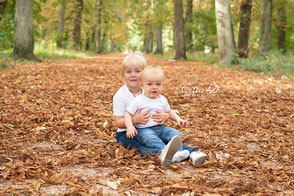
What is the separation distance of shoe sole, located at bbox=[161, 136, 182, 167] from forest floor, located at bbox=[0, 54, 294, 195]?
65 mm

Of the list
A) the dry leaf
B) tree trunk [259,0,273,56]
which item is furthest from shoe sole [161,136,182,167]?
tree trunk [259,0,273,56]

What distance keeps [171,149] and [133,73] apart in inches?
42.1

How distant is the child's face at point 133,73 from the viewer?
340 cm

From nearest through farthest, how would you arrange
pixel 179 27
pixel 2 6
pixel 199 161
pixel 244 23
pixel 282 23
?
pixel 199 161 < pixel 2 6 < pixel 244 23 < pixel 179 27 < pixel 282 23

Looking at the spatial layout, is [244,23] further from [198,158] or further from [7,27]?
[198,158]

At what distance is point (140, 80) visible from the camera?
345cm

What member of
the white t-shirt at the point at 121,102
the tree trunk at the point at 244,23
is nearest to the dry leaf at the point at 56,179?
the white t-shirt at the point at 121,102

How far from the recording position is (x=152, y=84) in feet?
10.6

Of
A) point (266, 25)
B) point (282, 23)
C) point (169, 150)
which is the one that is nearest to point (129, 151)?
point (169, 150)

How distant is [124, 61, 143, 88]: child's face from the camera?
340 cm

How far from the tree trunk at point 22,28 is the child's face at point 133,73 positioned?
32.4 ft

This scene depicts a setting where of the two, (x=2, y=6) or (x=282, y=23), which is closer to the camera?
(x=2, y=6)

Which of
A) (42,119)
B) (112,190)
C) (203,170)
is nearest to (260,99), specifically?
(203,170)

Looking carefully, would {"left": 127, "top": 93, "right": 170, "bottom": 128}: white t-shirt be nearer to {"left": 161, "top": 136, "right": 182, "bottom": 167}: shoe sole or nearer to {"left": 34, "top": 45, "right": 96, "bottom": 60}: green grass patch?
{"left": 161, "top": 136, "right": 182, "bottom": 167}: shoe sole
